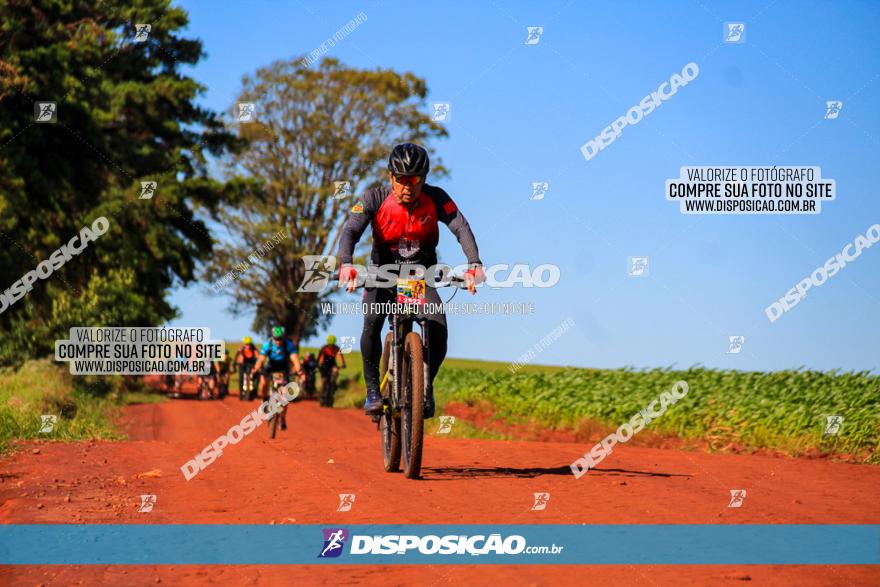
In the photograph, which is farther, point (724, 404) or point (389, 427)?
point (724, 404)

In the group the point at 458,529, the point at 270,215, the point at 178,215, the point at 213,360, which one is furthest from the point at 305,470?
the point at 270,215

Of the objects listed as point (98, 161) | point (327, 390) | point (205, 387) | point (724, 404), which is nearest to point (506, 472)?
point (724, 404)

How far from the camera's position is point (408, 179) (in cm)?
883

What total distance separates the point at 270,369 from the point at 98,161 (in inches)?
617

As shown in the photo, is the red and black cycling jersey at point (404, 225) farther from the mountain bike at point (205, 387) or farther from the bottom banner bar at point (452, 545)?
the mountain bike at point (205, 387)

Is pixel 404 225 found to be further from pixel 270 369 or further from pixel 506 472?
pixel 270 369

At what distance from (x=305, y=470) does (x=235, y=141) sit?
32.5m

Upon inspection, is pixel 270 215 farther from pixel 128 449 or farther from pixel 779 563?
pixel 779 563

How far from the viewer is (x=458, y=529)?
6.62 metres

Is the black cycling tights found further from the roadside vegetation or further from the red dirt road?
the roadside vegetation

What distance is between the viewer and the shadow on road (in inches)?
381

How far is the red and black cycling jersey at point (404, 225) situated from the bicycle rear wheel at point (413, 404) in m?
0.80

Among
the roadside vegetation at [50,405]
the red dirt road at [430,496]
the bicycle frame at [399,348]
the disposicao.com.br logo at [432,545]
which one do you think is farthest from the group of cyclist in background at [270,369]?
the disposicao.com.br logo at [432,545]

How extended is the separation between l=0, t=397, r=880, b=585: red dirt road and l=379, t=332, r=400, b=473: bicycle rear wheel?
19cm
